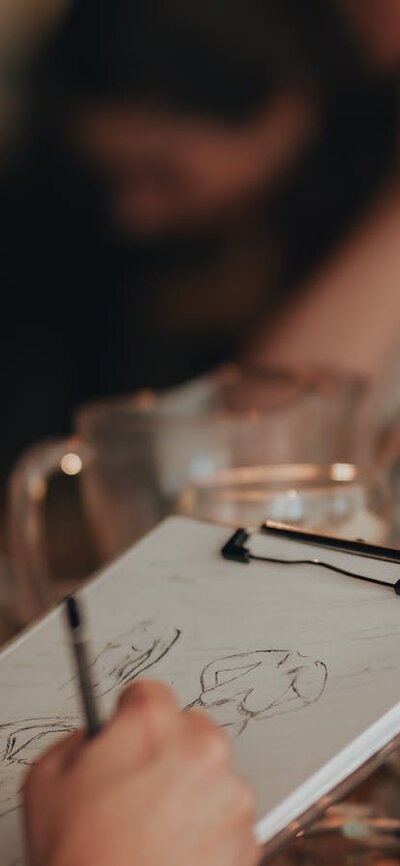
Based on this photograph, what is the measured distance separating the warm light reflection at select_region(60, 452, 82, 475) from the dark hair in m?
0.38

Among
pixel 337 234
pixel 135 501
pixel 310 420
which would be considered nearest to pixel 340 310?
pixel 337 234

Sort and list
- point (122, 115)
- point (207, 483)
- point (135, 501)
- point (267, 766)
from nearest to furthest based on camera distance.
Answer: point (267, 766) < point (207, 483) < point (135, 501) < point (122, 115)

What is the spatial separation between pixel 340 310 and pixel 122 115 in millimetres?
273

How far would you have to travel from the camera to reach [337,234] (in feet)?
2.88

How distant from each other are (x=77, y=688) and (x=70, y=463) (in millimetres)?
323

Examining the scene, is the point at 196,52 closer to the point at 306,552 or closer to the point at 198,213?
the point at 198,213

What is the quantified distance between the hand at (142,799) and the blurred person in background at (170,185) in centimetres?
70

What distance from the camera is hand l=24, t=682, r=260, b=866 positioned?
8.2 inches

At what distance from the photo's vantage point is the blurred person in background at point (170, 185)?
822 millimetres

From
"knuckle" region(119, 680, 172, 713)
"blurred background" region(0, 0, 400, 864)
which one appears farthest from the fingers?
"blurred background" region(0, 0, 400, 864)

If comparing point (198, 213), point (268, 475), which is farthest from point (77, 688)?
point (198, 213)

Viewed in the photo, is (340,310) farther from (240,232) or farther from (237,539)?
(237,539)

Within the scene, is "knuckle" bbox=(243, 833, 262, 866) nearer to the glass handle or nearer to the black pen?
the black pen

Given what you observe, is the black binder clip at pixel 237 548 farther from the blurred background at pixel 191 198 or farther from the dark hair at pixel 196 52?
the dark hair at pixel 196 52
